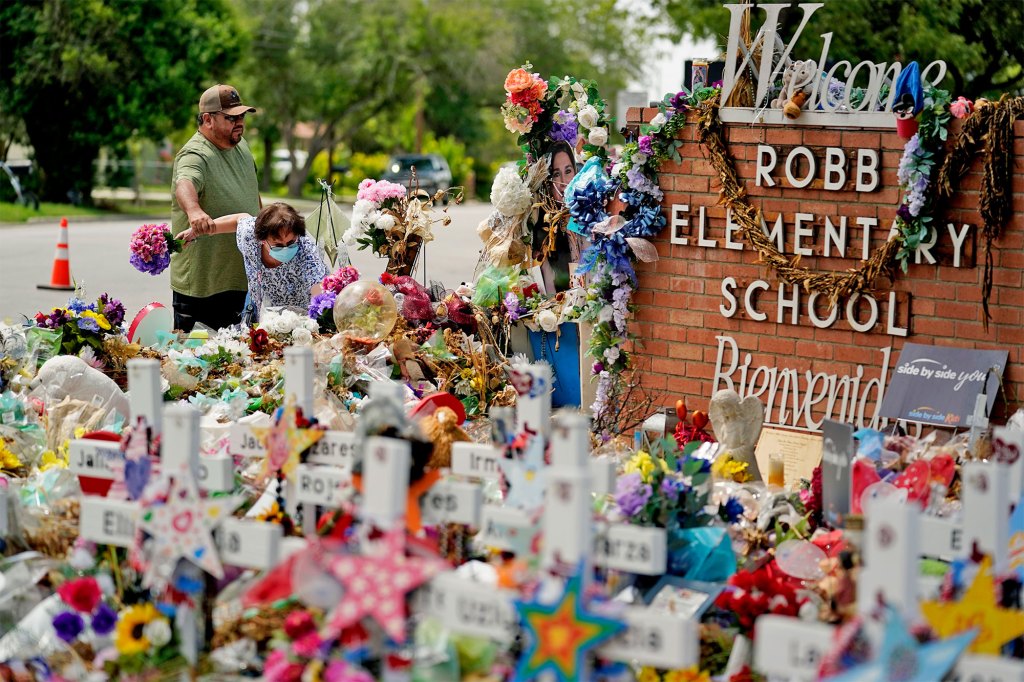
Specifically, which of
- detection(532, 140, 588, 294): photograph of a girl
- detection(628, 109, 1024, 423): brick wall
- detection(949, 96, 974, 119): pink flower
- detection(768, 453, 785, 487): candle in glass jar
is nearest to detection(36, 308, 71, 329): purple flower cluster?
detection(628, 109, 1024, 423): brick wall

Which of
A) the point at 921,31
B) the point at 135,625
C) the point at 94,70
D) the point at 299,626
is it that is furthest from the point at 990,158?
the point at 94,70

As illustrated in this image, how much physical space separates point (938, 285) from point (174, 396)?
3.36 metres

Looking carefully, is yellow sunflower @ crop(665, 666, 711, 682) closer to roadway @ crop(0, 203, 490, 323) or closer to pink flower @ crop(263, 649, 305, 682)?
pink flower @ crop(263, 649, 305, 682)

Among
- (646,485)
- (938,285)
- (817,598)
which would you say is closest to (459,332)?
(938,285)

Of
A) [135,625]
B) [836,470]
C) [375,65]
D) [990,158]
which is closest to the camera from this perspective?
[135,625]

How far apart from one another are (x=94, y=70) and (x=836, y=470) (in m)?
25.3

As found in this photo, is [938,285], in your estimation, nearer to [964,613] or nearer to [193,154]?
[964,613]

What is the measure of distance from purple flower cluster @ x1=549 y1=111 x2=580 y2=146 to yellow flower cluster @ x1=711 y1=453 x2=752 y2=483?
339cm

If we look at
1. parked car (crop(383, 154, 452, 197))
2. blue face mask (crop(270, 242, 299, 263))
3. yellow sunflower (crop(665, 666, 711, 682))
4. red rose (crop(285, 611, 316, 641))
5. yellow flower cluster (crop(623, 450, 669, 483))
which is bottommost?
yellow sunflower (crop(665, 666, 711, 682))

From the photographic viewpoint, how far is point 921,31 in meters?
19.2

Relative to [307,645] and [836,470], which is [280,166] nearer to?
[836,470]

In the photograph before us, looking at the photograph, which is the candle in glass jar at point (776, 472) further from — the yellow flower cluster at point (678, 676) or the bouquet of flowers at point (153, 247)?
the bouquet of flowers at point (153, 247)

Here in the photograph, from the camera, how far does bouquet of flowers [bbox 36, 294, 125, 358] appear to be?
608cm

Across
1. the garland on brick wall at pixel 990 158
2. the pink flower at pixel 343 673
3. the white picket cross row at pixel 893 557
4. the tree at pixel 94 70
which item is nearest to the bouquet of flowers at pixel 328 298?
the garland on brick wall at pixel 990 158
